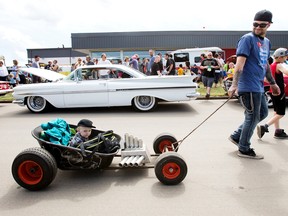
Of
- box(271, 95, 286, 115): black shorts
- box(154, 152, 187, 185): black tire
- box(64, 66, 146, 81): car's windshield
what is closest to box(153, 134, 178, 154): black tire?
box(154, 152, 187, 185): black tire

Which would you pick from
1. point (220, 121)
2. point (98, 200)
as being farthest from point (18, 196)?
point (220, 121)

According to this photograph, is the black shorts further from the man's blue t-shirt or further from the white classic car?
the white classic car

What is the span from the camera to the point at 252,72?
4.04 metres

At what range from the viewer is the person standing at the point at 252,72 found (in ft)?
12.8

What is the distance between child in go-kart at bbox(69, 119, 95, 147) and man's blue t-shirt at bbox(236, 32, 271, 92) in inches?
85.0

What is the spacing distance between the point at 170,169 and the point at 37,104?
21.1 ft

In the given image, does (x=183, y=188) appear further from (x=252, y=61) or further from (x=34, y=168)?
(x=252, y=61)

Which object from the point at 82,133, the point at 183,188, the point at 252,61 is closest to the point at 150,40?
the point at 252,61

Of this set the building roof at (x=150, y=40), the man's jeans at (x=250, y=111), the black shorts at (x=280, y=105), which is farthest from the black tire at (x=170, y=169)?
the building roof at (x=150, y=40)

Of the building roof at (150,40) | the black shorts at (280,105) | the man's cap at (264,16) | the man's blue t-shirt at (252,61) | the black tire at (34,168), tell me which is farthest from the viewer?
the building roof at (150,40)

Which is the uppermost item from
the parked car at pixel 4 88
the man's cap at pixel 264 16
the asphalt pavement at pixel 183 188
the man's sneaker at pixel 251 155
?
the man's cap at pixel 264 16

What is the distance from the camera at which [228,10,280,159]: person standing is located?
3.91 metres

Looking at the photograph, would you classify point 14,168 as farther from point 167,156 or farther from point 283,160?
point 283,160

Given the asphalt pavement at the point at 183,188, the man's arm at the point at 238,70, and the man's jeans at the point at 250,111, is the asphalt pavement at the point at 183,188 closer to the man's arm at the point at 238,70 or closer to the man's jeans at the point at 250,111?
the man's jeans at the point at 250,111
